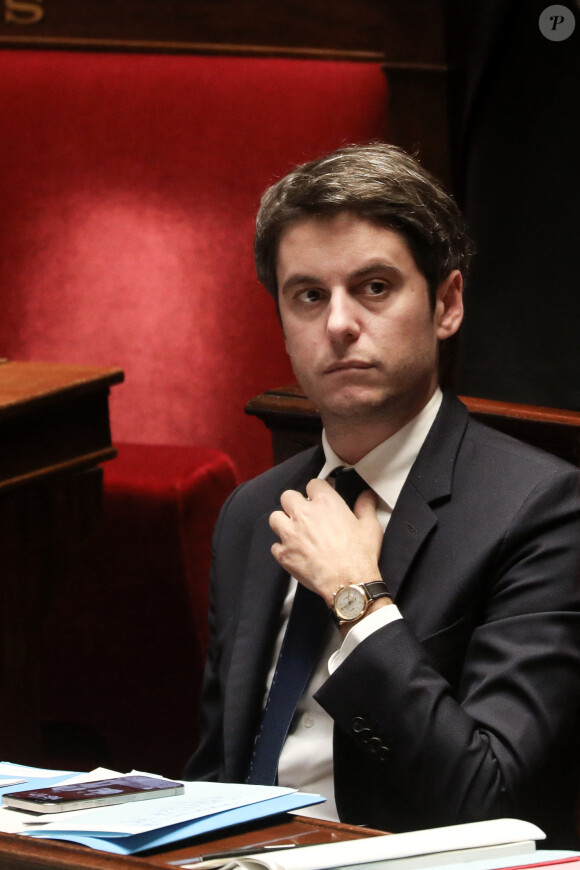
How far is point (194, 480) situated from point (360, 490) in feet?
2.49

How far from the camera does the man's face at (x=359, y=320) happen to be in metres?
1.08

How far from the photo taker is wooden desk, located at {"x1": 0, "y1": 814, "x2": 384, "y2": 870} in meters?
0.59

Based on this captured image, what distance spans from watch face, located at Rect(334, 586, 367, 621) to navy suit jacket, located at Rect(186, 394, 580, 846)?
28mm

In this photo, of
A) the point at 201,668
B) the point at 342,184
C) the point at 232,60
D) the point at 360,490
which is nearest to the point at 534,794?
the point at 360,490

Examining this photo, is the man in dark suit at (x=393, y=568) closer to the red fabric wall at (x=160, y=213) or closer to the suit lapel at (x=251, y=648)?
the suit lapel at (x=251, y=648)

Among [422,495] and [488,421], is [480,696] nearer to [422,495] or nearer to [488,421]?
[422,495]

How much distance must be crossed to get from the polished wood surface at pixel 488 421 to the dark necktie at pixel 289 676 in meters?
0.38

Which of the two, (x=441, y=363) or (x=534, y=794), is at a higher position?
(x=441, y=363)

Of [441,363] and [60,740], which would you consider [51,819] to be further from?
[441,363]

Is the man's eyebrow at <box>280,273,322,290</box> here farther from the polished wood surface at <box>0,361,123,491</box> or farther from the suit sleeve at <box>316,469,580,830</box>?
the polished wood surface at <box>0,361,123,491</box>

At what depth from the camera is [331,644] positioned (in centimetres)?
105

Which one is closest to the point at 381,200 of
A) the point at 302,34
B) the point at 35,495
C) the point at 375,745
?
the point at 375,745

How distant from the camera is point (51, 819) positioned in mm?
690

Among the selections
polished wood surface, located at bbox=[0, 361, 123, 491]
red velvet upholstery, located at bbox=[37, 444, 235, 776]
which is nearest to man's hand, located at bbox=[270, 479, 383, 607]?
polished wood surface, located at bbox=[0, 361, 123, 491]
